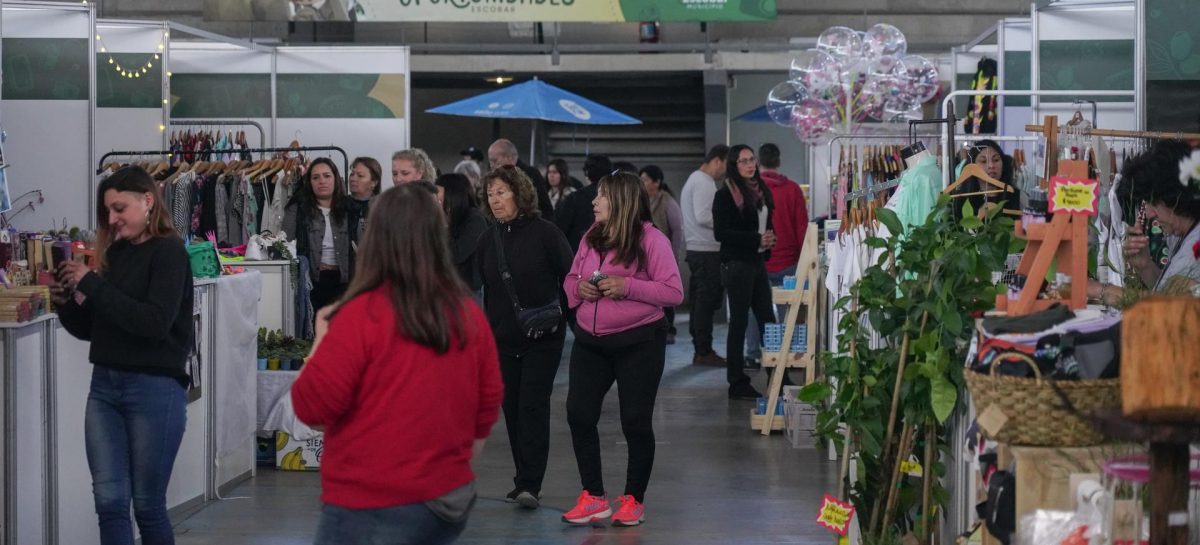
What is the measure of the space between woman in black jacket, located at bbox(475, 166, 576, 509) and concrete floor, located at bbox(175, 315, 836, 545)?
1.56 ft

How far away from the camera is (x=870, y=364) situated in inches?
176

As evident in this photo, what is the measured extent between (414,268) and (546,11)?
8.98 m

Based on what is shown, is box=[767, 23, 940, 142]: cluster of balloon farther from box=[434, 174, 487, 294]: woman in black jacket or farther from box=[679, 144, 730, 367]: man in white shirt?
box=[434, 174, 487, 294]: woman in black jacket

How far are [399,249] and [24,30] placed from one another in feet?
22.9

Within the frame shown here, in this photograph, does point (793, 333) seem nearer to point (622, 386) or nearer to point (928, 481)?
point (622, 386)

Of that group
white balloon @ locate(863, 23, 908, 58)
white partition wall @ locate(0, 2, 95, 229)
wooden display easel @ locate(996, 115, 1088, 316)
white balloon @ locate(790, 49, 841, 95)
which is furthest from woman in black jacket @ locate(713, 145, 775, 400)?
wooden display easel @ locate(996, 115, 1088, 316)

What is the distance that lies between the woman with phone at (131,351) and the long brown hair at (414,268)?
4.13ft

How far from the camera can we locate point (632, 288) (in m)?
5.33

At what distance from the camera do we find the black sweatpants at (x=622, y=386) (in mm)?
5402

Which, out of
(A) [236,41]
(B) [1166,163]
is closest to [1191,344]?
(B) [1166,163]

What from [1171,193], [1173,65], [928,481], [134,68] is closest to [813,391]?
[928,481]

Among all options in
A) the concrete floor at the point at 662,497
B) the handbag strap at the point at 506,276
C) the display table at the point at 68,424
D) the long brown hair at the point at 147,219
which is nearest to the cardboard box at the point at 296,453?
the concrete floor at the point at 662,497

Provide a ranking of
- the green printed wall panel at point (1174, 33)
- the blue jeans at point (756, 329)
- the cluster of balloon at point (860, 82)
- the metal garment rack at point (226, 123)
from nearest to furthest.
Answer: the green printed wall panel at point (1174, 33) < the cluster of balloon at point (860, 82) < the blue jeans at point (756, 329) < the metal garment rack at point (226, 123)

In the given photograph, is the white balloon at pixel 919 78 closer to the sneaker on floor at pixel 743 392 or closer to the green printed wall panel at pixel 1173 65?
the sneaker on floor at pixel 743 392
